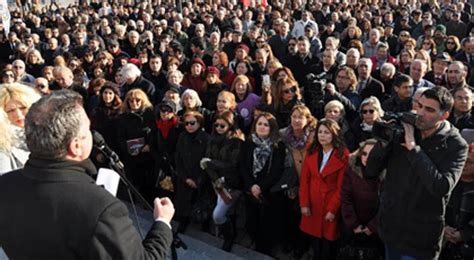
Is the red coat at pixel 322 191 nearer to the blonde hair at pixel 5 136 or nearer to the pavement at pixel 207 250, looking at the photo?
the pavement at pixel 207 250

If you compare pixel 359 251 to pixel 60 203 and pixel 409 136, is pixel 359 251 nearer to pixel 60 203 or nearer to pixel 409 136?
pixel 409 136

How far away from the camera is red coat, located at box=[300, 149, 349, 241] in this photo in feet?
13.5

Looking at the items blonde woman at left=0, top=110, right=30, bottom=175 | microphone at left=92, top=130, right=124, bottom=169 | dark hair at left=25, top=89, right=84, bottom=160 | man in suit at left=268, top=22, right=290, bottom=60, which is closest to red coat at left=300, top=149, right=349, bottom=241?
microphone at left=92, top=130, right=124, bottom=169

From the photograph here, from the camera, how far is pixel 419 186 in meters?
3.08

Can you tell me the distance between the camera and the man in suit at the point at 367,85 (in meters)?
6.32

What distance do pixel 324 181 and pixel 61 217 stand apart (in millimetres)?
2706

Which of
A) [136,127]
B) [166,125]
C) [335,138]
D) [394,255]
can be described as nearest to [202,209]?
[166,125]

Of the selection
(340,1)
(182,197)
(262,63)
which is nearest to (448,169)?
(182,197)

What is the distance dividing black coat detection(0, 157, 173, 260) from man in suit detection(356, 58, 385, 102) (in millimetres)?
4939

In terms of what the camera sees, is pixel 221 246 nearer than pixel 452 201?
No

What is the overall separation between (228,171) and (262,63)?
343 centimetres

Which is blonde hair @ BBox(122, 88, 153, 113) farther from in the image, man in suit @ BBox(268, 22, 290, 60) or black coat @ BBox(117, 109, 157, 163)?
man in suit @ BBox(268, 22, 290, 60)

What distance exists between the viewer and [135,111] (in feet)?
19.0

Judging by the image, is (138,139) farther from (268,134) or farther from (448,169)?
(448,169)
